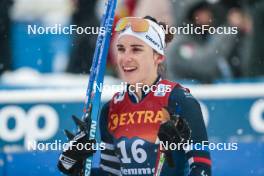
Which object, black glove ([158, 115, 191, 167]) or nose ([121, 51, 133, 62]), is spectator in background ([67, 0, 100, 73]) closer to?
nose ([121, 51, 133, 62])

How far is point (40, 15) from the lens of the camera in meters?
5.01

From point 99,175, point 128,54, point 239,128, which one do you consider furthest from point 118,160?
point 239,128

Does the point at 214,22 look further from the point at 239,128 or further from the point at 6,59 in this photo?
the point at 6,59

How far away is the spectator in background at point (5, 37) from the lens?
200 inches

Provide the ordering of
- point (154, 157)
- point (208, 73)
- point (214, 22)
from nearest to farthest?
point (154, 157) < point (214, 22) < point (208, 73)

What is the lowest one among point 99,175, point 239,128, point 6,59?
point 99,175

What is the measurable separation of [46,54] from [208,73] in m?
0.94

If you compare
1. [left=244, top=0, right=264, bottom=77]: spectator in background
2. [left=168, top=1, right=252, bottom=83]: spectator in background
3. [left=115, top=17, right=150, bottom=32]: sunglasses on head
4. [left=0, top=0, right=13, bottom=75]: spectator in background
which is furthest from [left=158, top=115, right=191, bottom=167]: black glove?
[left=244, top=0, right=264, bottom=77]: spectator in background

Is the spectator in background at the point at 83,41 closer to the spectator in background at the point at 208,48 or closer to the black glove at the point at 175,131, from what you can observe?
the spectator in background at the point at 208,48

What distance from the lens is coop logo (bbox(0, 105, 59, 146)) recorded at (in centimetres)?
511

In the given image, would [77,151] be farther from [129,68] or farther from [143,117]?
[129,68]

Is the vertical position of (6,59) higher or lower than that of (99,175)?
higher

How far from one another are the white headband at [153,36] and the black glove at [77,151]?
47 cm

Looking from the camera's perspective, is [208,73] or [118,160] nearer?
[118,160]
